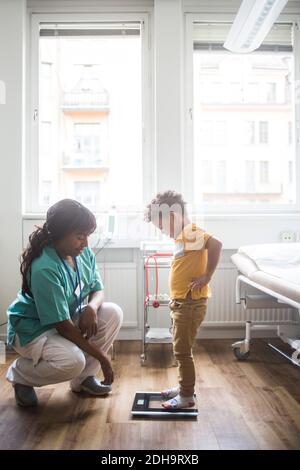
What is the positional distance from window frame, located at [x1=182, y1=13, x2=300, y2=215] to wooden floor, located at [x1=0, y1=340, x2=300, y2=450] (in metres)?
1.10

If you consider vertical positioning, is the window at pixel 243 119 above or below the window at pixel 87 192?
above

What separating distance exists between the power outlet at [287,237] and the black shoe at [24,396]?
187cm

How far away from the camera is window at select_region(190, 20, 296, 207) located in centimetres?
295

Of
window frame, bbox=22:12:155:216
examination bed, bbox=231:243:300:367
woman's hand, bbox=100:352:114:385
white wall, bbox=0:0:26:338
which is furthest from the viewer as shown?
window frame, bbox=22:12:155:216

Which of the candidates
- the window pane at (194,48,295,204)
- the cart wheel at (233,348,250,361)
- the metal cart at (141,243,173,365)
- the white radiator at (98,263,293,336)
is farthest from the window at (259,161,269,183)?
the cart wheel at (233,348,250,361)

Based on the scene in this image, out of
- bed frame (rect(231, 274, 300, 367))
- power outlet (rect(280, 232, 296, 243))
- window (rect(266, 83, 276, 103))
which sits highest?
window (rect(266, 83, 276, 103))

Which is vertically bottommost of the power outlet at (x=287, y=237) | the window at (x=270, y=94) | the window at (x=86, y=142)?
the power outlet at (x=287, y=237)

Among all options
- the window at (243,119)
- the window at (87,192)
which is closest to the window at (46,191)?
the window at (87,192)

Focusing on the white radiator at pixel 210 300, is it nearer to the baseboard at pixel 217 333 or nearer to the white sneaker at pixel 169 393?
the baseboard at pixel 217 333

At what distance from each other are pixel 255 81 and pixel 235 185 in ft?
2.53

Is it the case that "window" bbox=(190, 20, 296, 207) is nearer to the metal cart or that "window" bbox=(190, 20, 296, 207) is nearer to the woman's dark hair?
the metal cart

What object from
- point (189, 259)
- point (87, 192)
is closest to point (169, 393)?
point (189, 259)

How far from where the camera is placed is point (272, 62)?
9.79ft

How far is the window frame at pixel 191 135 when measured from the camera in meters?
2.90
